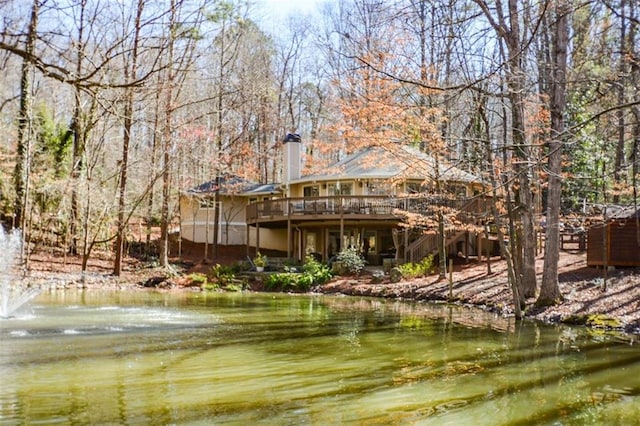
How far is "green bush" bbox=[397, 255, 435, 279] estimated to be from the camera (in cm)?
2289

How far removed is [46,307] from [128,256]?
15.0 meters

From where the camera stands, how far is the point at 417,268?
23.2 m

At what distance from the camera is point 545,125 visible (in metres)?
16.5

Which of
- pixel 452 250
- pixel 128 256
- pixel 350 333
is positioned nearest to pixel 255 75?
pixel 128 256

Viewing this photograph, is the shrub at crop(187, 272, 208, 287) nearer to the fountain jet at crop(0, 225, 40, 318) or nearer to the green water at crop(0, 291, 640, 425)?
the fountain jet at crop(0, 225, 40, 318)

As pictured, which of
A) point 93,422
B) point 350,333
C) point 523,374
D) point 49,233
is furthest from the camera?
point 49,233

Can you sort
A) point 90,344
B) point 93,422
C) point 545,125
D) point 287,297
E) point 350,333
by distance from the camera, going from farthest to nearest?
point 287,297, point 545,125, point 350,333, point 90,344, point 93,422

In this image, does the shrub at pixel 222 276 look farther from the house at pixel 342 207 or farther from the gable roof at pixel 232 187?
the gable roof at pixel 232 187

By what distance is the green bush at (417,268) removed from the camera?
2289cm

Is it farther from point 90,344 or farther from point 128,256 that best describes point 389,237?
point 90,344

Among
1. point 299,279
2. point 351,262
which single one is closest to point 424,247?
point 351,262

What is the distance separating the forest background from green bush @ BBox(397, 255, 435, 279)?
2.90 m

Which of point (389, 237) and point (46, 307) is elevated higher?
point (389, 237)

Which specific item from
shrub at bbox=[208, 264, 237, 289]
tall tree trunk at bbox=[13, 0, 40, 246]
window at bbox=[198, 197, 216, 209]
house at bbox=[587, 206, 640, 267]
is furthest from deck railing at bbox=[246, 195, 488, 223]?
tall tree trunk at bbox=[13, 0, 40, 246]
